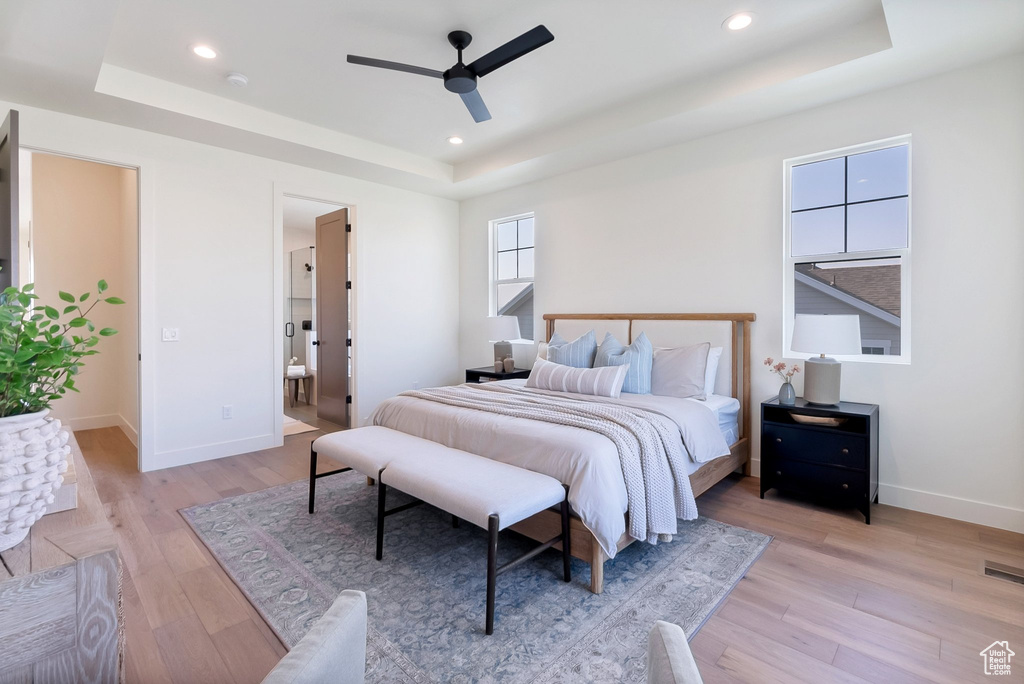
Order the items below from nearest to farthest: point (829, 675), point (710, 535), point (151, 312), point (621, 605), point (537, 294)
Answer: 1. point (829, 675)
2. point (621, 605)
3. point (710, 535)
4. point (151, 312)
5. point (537, 294)

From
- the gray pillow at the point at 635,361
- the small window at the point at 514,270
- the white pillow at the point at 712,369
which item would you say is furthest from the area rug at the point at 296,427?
the white pillow at the point at 712,369

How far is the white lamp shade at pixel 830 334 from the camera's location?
9.49 feet

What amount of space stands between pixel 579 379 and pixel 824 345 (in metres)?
1.53

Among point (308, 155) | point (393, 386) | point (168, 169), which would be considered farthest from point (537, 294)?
point (168, 169)

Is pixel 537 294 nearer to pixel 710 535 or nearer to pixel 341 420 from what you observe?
pixel 341 420

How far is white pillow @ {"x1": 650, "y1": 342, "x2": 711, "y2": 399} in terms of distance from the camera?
134 inches

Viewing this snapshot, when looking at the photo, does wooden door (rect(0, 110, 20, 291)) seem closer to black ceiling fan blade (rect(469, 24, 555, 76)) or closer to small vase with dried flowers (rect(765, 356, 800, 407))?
black ceiling fan blade (rect(469, 24, 555, 76))

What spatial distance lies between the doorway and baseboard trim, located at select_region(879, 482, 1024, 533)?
19.9 ft

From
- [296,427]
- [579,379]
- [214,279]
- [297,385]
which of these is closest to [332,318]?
[296,427]

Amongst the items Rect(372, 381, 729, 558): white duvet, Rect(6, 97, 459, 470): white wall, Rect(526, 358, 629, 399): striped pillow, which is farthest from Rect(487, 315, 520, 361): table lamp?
Rect(372, 381, 729, 558): white duvet

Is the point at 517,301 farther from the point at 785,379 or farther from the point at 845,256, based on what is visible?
the point at 845,256

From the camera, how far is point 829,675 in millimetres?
1646

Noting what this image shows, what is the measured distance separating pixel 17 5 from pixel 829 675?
4401 millimetres

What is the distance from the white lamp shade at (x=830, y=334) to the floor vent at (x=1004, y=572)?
1.19m
